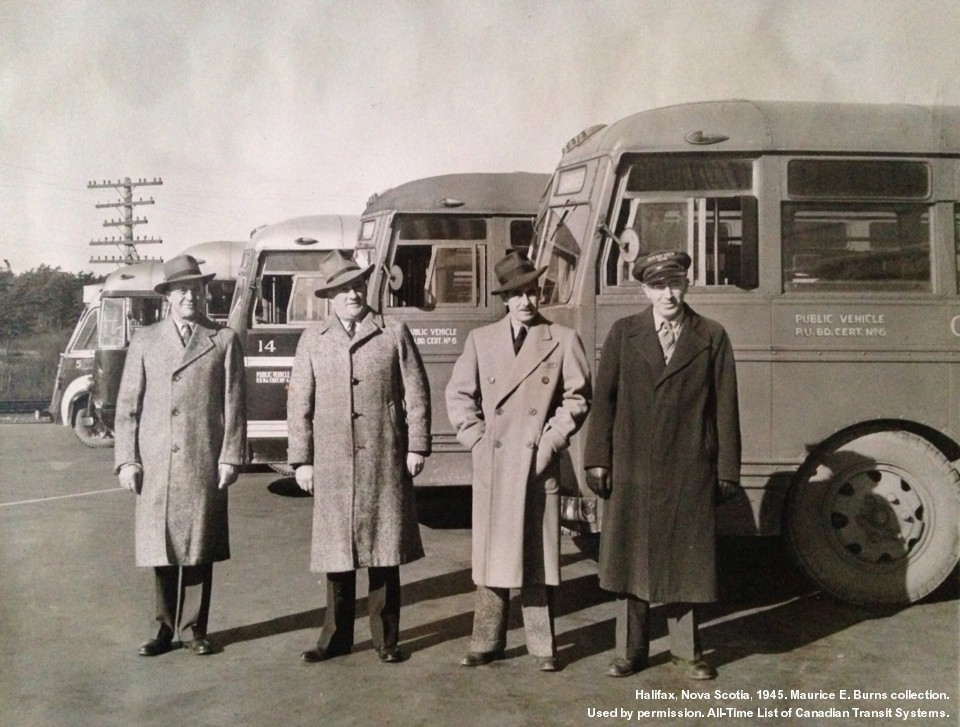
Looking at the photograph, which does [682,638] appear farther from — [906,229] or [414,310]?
[414,310]

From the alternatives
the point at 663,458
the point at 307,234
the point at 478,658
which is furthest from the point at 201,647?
the point at 307,234

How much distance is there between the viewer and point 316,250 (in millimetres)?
11094

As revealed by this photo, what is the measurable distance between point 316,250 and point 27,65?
18.7ft

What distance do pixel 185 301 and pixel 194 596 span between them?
1.60 meters

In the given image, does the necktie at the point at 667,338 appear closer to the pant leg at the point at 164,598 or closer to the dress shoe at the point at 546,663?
the dress shoe at the point at 546,663

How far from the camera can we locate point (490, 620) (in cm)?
488

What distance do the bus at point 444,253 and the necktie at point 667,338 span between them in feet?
12.9

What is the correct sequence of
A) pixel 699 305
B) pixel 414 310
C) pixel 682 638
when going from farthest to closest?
pixel 414 310
pixel 699 305
pixel 682 638

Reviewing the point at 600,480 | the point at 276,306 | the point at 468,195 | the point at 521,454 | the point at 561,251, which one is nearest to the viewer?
the point at 600,480

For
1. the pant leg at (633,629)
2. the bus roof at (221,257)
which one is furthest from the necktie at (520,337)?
the bus roof at (221,257)

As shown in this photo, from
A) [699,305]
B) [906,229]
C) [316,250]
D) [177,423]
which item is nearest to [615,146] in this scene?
[699,305]

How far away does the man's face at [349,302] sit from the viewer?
507 cm

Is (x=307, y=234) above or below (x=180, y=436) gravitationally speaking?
above

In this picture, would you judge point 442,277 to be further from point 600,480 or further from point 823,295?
point 600,480
